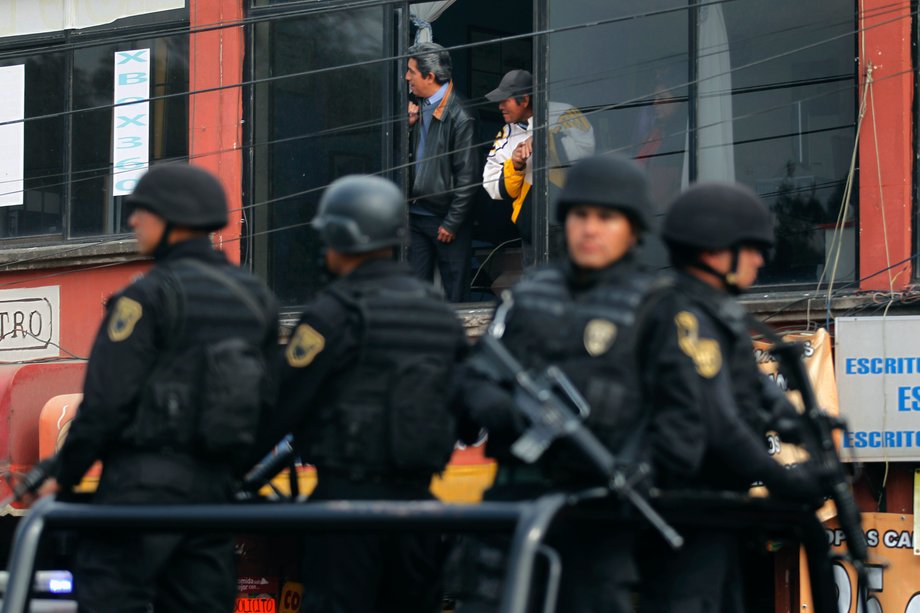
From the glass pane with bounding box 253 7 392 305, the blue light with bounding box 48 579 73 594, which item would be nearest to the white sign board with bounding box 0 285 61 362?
the glass pane with bounding box 253 7 392 305

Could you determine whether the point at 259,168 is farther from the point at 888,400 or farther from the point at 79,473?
the point at 79,473

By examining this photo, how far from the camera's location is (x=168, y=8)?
12773 millimetres

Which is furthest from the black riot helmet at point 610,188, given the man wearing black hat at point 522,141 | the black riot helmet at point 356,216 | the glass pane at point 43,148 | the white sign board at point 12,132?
the white sign board at point 12,132

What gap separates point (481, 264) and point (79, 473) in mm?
7450

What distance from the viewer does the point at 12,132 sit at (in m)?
13.4

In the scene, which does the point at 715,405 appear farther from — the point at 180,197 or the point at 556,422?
the point at 180,197

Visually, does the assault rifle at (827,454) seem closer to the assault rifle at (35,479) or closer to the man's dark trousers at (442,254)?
the assault rifle at (35,479)

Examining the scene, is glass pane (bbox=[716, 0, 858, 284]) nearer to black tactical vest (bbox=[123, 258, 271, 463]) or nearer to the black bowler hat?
the black bowler hat

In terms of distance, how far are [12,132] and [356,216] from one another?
9.24m

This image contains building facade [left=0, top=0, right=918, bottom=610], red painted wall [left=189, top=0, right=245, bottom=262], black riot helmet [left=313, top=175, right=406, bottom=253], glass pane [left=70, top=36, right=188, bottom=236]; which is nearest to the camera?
black riot helmet [left=313, top=175, right=406, bottom=253]

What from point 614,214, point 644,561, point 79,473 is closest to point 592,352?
point 614,214

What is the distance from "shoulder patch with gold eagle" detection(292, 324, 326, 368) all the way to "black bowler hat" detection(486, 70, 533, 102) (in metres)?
6.72

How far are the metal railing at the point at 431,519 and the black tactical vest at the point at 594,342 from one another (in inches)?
12.6

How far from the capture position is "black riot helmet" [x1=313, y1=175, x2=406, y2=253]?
192 inches
